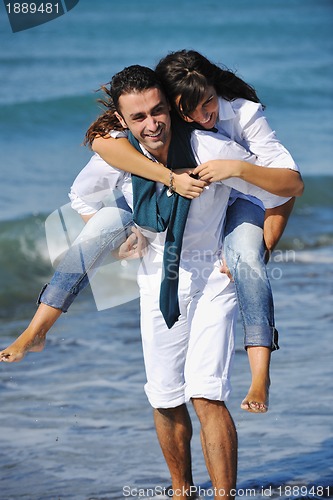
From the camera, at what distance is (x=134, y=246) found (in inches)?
164

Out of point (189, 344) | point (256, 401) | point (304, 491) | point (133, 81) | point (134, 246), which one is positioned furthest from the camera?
point (304, 491)

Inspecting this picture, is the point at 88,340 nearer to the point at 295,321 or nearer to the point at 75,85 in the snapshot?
the point at 295,321

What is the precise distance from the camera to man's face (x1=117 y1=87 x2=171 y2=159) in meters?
3.72

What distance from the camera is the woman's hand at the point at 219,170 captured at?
12.1ft

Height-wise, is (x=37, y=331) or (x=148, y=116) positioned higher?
(x=148, y=116)

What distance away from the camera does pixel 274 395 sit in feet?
18.3

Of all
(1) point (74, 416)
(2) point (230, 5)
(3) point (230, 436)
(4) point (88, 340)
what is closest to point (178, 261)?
(3) point (230, 436)

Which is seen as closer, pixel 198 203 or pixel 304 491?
pixel 198 203

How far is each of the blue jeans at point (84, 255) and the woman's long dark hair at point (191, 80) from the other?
582 millimetres

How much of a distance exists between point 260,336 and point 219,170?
65 centimetres

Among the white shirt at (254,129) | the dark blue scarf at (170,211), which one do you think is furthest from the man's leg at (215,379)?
the white shirt at (254,129)

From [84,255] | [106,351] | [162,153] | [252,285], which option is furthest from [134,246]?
[106,351]

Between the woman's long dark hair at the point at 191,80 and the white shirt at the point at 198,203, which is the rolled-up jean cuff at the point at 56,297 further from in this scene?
the woman's long dark hair at the point at 191,80

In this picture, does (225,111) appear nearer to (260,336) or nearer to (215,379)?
(260,336)
